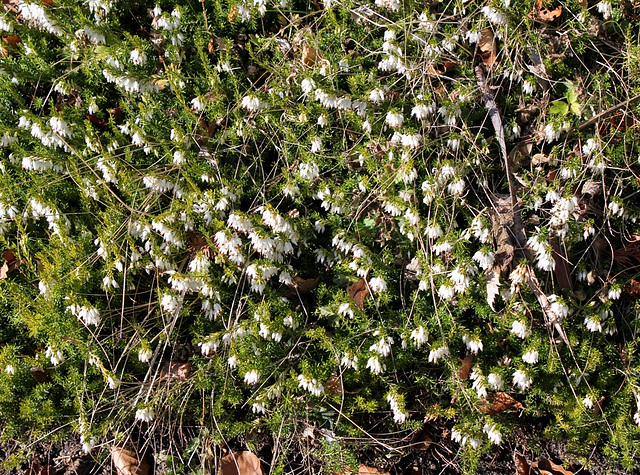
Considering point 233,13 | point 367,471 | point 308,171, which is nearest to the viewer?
point 367,471

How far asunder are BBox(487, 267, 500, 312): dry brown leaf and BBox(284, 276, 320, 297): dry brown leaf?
3.79 feet

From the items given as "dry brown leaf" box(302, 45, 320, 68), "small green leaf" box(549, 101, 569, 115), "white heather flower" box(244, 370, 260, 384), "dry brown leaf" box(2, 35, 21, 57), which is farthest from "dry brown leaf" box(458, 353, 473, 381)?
"dry brown leaf" box(2, 35, 21, 57)

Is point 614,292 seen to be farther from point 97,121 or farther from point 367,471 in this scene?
point 97,121

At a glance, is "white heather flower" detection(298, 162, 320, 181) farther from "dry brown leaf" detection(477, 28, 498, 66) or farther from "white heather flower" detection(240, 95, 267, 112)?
"dry brown leaf" detection(477, 28, 498, 66)

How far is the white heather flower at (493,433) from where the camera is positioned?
3.27 m

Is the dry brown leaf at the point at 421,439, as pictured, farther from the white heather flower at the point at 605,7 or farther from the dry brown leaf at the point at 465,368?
the white heather flower at the point at 605,7

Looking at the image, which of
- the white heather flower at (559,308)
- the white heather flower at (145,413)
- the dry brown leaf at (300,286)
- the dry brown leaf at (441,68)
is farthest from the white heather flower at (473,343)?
the white heather flower at (145,413)

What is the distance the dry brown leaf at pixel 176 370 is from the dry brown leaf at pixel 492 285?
2027mm

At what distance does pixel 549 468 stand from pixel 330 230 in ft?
6.90

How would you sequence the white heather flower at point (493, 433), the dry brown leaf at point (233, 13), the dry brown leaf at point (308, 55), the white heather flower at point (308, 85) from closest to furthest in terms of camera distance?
the white heather flower at point (493, 433) → the white heather flower at point (308, 85) → the dry brown leaf at point (308, 55) → the dry brown leaf at point (233, 13)

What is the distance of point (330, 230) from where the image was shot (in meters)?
4.11

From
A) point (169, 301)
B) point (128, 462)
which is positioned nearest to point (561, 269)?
point (169, 301)

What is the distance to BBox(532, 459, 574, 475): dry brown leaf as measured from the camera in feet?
11.5

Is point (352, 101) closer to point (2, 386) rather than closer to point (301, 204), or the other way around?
point (301, 204)
